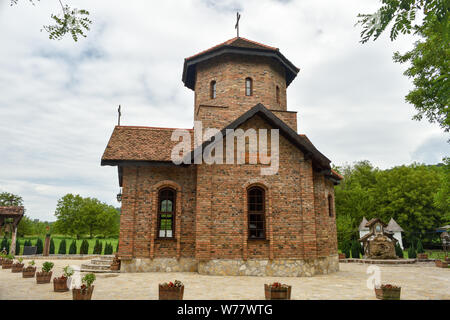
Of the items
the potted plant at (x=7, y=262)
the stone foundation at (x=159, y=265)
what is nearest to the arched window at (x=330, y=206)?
the stone foundation at (x=159, y=265)

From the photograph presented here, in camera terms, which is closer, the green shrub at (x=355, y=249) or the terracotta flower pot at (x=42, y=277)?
the terracotta flower pot at (x=42, y=277)

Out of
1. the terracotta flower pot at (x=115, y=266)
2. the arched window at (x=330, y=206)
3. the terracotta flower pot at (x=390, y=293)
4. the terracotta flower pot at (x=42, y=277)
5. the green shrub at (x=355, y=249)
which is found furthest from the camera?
the green shrub at (x=355, y=249)

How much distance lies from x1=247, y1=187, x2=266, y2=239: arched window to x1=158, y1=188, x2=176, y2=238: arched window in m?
3.46

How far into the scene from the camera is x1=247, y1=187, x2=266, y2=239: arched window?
41.6ft

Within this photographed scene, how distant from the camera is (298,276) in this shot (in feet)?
39.4

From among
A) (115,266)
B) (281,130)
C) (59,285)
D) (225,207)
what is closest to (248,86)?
(281,130)

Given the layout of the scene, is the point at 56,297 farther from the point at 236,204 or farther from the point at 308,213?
the point at 308,213

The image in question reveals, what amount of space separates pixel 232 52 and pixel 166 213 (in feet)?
28.6

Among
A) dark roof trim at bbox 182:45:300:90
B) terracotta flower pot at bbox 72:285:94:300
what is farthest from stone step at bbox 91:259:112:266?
dark roof trim at bbox 182:45:300:90

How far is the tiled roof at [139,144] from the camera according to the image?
13336 millimetres

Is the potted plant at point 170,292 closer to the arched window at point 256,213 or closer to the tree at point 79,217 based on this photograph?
the arched window at point 256,213

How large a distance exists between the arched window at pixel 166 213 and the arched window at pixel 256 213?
3462mm

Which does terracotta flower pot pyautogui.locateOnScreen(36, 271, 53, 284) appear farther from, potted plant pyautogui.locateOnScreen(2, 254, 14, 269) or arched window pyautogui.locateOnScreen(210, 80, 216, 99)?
arched window pyautogui.locateOnScreen(210, 80, 216, 99)

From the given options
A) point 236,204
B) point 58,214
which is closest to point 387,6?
point 236,204
